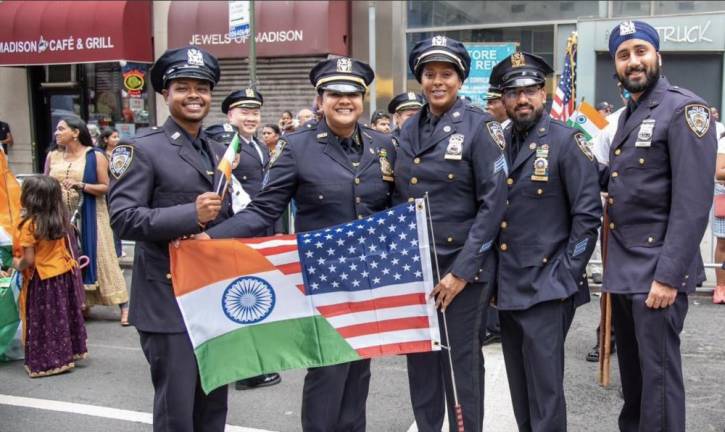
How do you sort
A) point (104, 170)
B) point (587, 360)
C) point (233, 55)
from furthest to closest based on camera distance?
1. point (233, 55)
2. point (104, 170)
3. point (587, 360)

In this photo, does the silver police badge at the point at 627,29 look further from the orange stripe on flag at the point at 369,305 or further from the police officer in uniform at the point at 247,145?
the police officer in uniform at the point at 247,145

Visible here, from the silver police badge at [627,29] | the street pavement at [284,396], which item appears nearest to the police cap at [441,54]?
the silver police badge at [627,29]

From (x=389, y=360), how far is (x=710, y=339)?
279 centimetres

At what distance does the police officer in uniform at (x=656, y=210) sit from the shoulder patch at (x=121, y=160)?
2.34 m

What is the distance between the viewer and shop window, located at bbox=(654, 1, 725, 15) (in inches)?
535

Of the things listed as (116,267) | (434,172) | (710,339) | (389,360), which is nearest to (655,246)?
(434,172)

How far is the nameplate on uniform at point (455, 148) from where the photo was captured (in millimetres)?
3672

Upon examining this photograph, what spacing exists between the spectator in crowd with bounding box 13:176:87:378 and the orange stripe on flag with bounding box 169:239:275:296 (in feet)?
9.38

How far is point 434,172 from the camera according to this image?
3.72m

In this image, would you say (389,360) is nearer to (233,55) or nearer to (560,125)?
(560,125)

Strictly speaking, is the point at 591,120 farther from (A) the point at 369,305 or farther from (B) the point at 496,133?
(A) the point at 369,305

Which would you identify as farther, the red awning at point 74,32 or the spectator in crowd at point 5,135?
the spectator in crowd at point 5,135

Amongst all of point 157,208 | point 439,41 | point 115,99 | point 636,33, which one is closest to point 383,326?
point 157,208

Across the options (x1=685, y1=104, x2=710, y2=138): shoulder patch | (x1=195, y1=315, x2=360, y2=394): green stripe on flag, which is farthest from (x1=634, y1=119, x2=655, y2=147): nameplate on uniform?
(x1=195, y1=315, x2=360, y2=394): green stripe on flag
